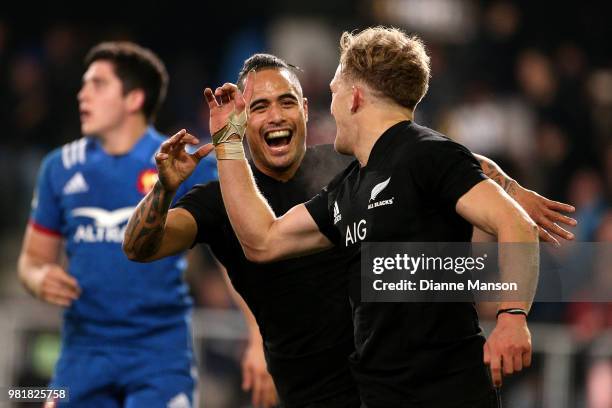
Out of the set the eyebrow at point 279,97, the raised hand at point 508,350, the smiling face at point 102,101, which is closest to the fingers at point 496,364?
the raised hand at point 508,350

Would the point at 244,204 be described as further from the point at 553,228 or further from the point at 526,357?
the point at 526,357

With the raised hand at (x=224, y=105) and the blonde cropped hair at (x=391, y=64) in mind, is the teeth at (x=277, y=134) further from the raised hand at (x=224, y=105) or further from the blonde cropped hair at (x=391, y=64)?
the blonde cropped hair at (x=391, y=64)

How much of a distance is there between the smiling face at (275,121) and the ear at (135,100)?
146 cm

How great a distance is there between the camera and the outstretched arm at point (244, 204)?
4.12 m

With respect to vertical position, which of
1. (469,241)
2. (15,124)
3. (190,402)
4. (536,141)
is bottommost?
(190,402)

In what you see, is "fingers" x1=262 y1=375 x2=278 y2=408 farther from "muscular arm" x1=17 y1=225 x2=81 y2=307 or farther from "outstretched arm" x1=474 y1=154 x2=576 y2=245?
"outstretched arm" x1=474 y1=154 x2=576 y2=245

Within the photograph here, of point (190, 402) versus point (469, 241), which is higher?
Result: point (469, 241)

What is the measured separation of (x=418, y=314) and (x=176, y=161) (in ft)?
3.88

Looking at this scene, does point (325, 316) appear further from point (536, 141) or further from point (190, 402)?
point (536, 141)

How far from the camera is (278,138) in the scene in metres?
4.93

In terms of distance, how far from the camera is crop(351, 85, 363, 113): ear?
397cm

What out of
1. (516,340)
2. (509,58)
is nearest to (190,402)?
(516,340)

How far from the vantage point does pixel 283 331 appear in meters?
4.82

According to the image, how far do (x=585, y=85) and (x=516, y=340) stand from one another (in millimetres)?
7078
